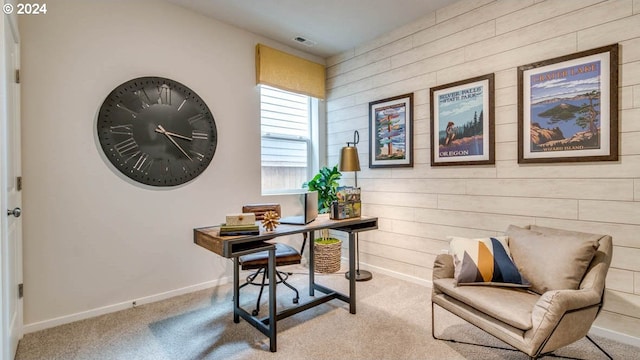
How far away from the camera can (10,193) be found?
1927 millimetres

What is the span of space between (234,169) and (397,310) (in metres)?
2.19

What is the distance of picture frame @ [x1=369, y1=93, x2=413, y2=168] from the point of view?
3.39 metres

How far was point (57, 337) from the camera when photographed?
2.26m

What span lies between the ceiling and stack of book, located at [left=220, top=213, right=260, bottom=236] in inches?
84.6

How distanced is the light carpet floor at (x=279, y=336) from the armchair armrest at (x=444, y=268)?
45 cm

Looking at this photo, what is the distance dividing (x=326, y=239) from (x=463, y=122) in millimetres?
2114

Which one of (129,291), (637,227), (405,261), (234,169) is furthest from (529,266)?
(129,291)

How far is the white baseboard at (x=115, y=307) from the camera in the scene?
2359 mm

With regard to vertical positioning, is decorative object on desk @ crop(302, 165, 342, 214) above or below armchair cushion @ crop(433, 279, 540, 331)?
above

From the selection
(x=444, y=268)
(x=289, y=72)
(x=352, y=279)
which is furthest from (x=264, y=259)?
(x=289, y=72)

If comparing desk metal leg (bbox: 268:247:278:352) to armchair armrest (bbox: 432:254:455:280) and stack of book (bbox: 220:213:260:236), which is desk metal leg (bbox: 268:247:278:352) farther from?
armchair armrest (bbox: 432:254:455:280)

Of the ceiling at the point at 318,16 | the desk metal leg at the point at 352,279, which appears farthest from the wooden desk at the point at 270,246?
the ceiling at the point at 318,16

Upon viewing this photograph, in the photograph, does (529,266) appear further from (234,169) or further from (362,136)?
(234,169)

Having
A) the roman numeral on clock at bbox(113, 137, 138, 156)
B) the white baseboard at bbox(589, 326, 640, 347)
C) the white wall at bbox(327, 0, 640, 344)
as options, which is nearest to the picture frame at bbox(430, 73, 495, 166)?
the white wall at bbox(327, 0, 640, 344)
